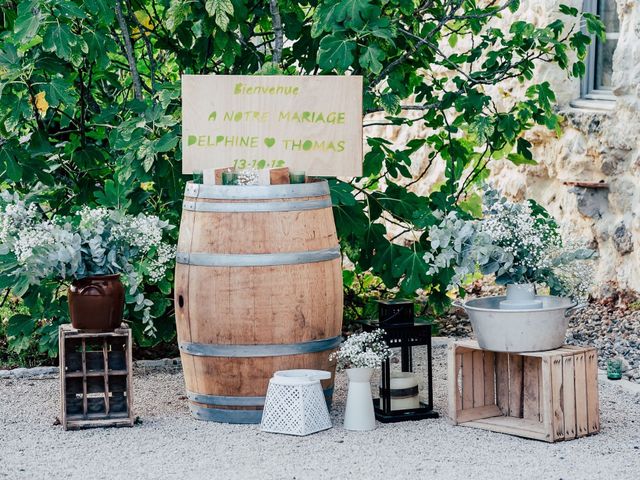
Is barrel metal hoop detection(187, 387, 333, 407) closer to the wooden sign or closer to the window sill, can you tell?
the wooden sign

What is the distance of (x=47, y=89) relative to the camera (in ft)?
14.5

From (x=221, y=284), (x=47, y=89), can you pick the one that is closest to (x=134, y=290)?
(x=221, y=284)

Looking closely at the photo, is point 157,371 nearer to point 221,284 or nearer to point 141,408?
point 141,408

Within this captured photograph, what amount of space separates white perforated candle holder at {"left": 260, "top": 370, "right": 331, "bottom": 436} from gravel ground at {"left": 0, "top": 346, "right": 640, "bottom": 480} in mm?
Answer: 45

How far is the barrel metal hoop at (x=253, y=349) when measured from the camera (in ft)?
13.3

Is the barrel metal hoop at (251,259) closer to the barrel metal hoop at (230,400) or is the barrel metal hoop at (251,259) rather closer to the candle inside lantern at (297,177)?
the candle inside lantern at (297,177)

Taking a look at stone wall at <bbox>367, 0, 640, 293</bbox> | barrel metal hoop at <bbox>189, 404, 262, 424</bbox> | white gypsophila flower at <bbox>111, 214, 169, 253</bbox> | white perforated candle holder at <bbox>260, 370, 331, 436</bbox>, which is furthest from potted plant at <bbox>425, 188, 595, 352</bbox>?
stone wall at <bbox>367, 0, 640, 293</bbox>

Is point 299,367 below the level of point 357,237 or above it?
below

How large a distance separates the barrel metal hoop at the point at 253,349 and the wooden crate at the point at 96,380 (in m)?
0.27

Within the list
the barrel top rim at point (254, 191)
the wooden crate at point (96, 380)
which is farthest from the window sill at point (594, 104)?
the wooden crate at point (96, 380)

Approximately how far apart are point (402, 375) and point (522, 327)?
58 centimetres

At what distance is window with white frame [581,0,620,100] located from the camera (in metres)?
6.37

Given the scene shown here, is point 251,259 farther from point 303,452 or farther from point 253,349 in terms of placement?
point 303,452

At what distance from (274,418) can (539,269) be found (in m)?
1.13
